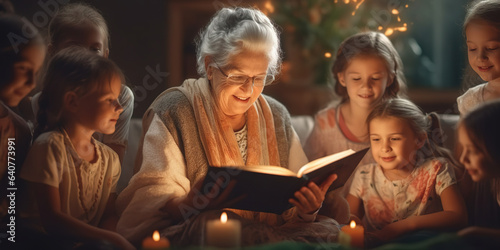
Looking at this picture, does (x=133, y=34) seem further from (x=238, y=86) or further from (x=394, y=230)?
(x=394, y=230)

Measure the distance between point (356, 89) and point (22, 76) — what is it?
1.47 metres

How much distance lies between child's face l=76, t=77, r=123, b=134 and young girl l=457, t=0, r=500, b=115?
1482 mm

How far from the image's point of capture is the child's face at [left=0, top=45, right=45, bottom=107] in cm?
196

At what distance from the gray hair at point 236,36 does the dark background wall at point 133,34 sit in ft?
1.17

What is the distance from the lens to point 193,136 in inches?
88.2

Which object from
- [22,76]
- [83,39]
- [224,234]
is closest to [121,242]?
[224,234]

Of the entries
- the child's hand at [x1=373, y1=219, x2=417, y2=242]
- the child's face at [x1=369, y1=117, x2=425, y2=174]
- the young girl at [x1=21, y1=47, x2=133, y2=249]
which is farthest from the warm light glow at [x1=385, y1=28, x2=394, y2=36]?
the young girl at [x1=21, y1=47, x2=133, y2=249]

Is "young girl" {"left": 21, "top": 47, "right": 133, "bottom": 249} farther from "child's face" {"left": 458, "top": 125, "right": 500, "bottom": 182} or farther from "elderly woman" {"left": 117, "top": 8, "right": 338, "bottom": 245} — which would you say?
"child's face" {"left": 458, "top": 125, "right": 500, "bottom": 182}

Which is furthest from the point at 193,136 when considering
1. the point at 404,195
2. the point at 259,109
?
the point at 404,195

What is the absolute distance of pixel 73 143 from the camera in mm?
2016

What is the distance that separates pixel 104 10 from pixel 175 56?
9.21 ft

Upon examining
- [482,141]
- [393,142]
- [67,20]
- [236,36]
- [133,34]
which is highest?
[133,34]

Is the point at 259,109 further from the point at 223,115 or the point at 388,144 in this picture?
the point at 388,144

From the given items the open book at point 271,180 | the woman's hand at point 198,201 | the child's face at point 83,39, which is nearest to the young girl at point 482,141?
the open book at point 271,180
